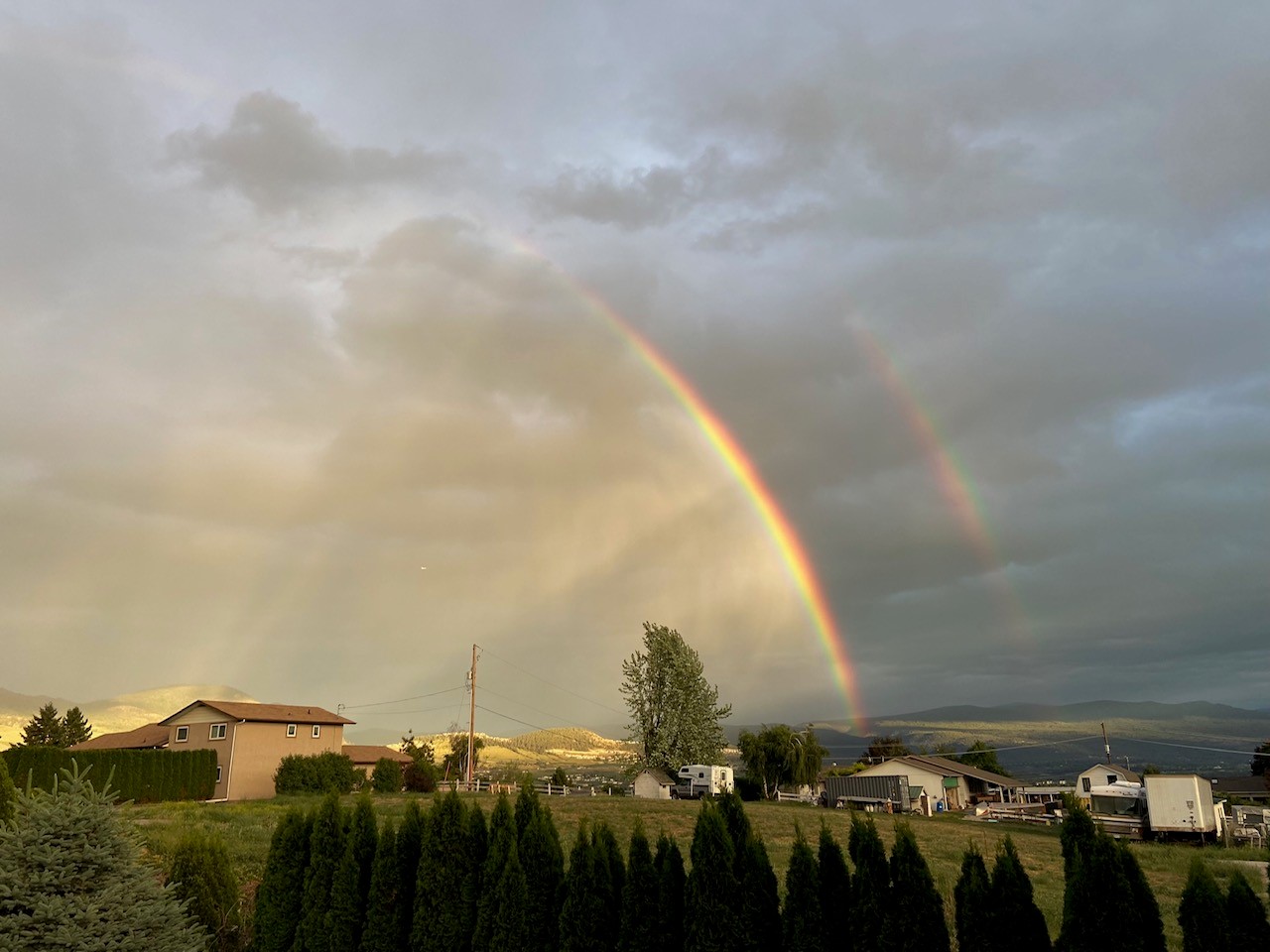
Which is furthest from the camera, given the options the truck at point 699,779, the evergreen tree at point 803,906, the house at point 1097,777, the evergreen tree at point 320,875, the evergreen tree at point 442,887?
the house at point 1097,777

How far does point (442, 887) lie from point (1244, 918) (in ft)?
29.9

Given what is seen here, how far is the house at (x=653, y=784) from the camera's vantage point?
5988 cm

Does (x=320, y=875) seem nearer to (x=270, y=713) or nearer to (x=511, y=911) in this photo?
(x=511, y=911)

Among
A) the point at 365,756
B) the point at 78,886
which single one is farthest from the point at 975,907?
the point at 365,756

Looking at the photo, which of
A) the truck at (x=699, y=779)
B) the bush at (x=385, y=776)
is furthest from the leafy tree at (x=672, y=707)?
the bush at (x=385, y=776)

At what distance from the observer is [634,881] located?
32.1ft

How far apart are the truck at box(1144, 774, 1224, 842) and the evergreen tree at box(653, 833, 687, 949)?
40.2 m

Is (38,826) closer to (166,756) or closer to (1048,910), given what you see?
(1048,910)

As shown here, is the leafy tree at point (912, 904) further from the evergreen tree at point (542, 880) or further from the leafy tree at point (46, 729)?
the leafy tree at point (46, 729)

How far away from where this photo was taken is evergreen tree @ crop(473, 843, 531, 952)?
1033 centimetres

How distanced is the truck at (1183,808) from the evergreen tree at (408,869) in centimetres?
4114

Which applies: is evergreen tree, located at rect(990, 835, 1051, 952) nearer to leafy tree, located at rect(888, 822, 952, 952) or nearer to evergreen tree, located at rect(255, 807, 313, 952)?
leafy tree, located at rect(888, 822, 952, 952)

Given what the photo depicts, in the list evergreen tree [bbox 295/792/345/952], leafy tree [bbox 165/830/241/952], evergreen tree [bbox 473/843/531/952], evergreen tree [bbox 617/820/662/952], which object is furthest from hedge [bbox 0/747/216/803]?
evergreen tree [bbox 617/820/662/952]

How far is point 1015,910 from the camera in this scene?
800 centimetres
